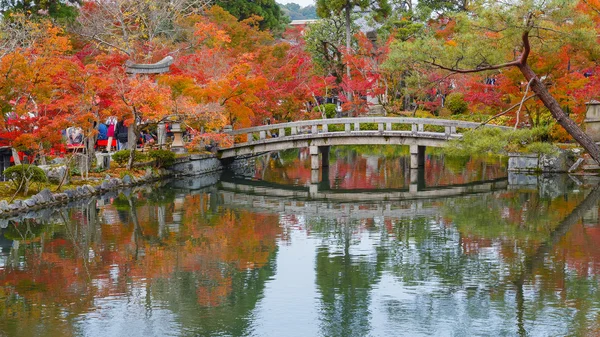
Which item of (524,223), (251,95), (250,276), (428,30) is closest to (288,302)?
(250,276)

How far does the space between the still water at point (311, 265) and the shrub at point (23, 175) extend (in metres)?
0.93

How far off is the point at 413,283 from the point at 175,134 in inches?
620

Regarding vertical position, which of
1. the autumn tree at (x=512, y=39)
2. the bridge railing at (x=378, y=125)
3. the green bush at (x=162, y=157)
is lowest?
the green bush at (x=162, y=157)

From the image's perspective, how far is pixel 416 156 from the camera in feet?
83.8

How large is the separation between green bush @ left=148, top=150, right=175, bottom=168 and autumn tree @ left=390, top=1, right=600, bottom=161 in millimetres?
8704

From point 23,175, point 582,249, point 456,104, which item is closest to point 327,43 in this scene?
point 456,104

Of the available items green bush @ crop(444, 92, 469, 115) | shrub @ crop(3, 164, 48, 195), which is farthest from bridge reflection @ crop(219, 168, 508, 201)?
green bush @ crop(444, 92, 469, 115)

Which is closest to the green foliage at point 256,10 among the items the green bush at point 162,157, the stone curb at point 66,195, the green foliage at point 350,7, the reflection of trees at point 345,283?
the green foliage at point 350,7

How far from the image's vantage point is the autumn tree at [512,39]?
16.2m

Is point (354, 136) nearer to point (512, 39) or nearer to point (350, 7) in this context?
point (512, 39)

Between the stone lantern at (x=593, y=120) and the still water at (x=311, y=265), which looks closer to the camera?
the still water at (x=311, y=265)

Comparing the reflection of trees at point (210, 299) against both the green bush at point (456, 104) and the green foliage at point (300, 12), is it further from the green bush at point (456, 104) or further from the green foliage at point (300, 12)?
the green foliage at point (300, 12)

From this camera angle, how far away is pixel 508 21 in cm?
1627

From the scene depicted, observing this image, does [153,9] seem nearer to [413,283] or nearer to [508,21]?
[508,21]
